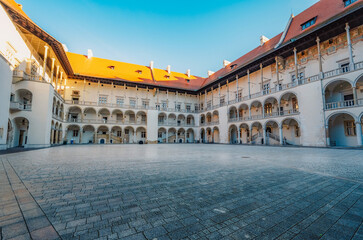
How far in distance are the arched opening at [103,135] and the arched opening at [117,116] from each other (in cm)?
249

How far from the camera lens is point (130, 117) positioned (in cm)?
3547

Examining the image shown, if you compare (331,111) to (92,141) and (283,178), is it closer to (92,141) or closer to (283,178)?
(283,178)

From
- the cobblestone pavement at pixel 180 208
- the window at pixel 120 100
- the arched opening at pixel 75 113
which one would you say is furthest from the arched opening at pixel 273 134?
the arched opening at pixel 75 113

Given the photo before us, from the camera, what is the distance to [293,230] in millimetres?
1946

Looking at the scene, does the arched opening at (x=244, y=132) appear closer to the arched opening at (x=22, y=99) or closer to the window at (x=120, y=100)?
the window at (x=120, y=100)

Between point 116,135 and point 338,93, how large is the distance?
1375 inches

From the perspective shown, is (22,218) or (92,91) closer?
(22,218)

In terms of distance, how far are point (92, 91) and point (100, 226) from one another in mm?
35769

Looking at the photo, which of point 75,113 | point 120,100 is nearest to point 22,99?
point 75,113

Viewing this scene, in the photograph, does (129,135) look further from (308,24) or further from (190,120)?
(308,24)

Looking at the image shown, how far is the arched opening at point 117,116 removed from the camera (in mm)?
33088

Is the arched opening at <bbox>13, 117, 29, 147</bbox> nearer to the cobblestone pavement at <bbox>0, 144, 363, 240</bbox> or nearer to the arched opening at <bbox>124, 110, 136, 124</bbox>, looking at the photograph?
the arched opening at <bbox>124, 110, 136, 124</bbox>

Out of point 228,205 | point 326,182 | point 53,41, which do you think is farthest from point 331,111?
point 53,41

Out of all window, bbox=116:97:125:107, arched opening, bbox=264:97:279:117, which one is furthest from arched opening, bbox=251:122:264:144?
window, bbox=116:97:125:107
